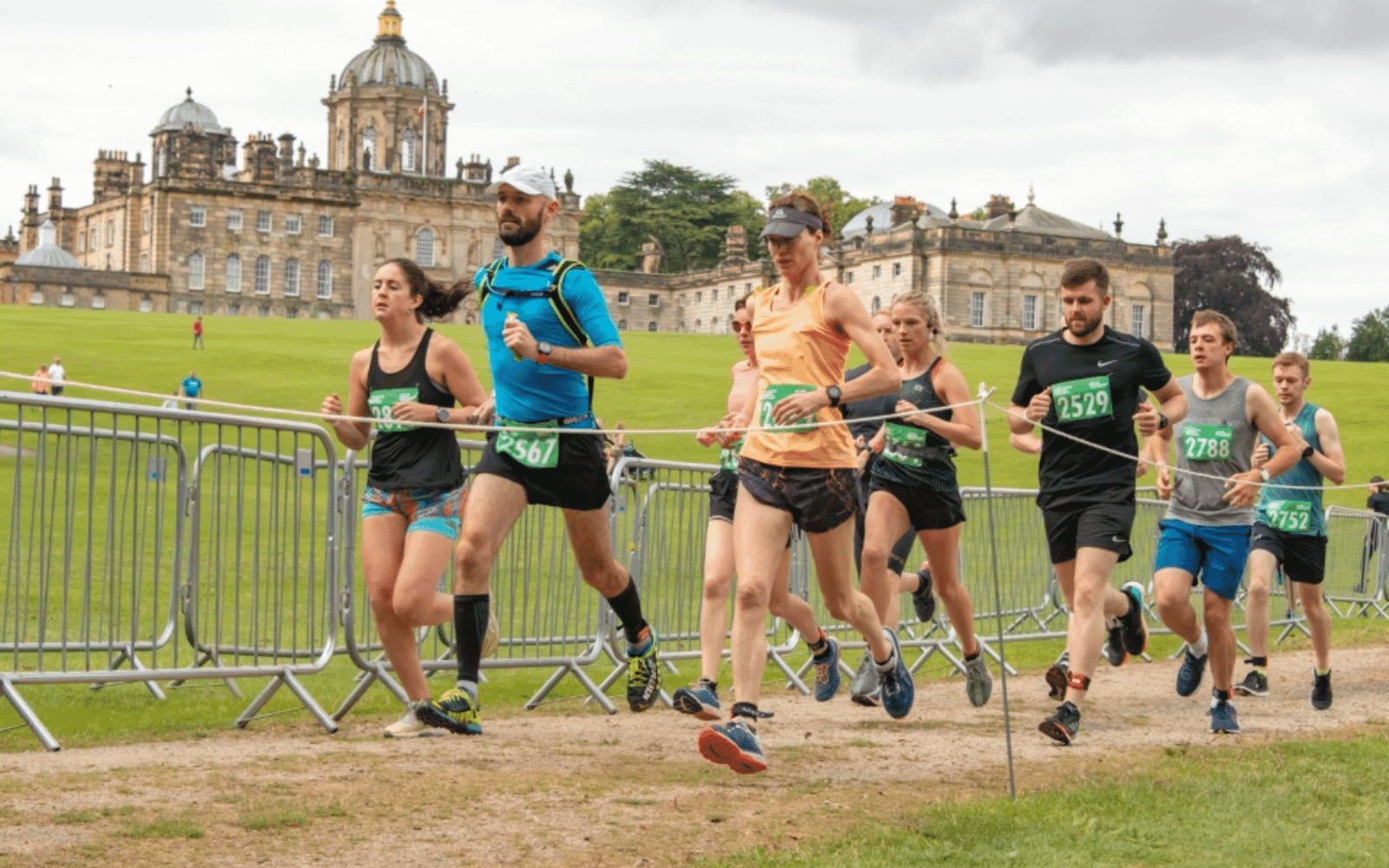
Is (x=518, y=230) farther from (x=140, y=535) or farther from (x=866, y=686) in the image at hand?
(x=866, y=686)

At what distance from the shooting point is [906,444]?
957cm

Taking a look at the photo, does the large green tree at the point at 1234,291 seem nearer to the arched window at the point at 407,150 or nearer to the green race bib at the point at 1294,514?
the arched window at the point at 407,150

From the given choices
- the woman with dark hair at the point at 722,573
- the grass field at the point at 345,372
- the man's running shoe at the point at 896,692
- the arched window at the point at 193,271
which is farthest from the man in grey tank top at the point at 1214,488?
the arched window at the point at 193,271

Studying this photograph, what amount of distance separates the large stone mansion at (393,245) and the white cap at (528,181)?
95.0 meters

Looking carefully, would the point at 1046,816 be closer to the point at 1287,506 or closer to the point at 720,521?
the point at 720,521

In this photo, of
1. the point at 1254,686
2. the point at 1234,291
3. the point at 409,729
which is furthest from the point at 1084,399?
the point at 1234,291

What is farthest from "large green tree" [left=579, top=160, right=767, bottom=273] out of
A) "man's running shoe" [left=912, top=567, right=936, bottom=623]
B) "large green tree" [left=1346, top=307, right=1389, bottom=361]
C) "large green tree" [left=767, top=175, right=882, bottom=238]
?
"man's running shoe" [left=912, top=567, right=936, bottom=623]

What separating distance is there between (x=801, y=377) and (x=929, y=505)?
7.75 feet

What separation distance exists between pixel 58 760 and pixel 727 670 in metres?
5.73

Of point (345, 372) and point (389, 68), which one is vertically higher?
point (389, 68)

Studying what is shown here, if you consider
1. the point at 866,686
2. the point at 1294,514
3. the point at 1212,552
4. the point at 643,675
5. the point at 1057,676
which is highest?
the point at 1294,514

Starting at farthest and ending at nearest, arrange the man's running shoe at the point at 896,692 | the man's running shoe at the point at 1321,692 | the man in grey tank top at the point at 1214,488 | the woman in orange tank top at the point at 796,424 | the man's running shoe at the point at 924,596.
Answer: the man's running shoe at the point at 924,596, the man's running shoe at the point at 1321,692, the man in grey tank top at the point at 1214,488, the man's running shoe at the point at 896,692, the woman in orange tank top at the point at 796,424

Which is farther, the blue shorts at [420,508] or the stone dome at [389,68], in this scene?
the stone dome at [389,68]

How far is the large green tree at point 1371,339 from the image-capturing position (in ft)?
368
